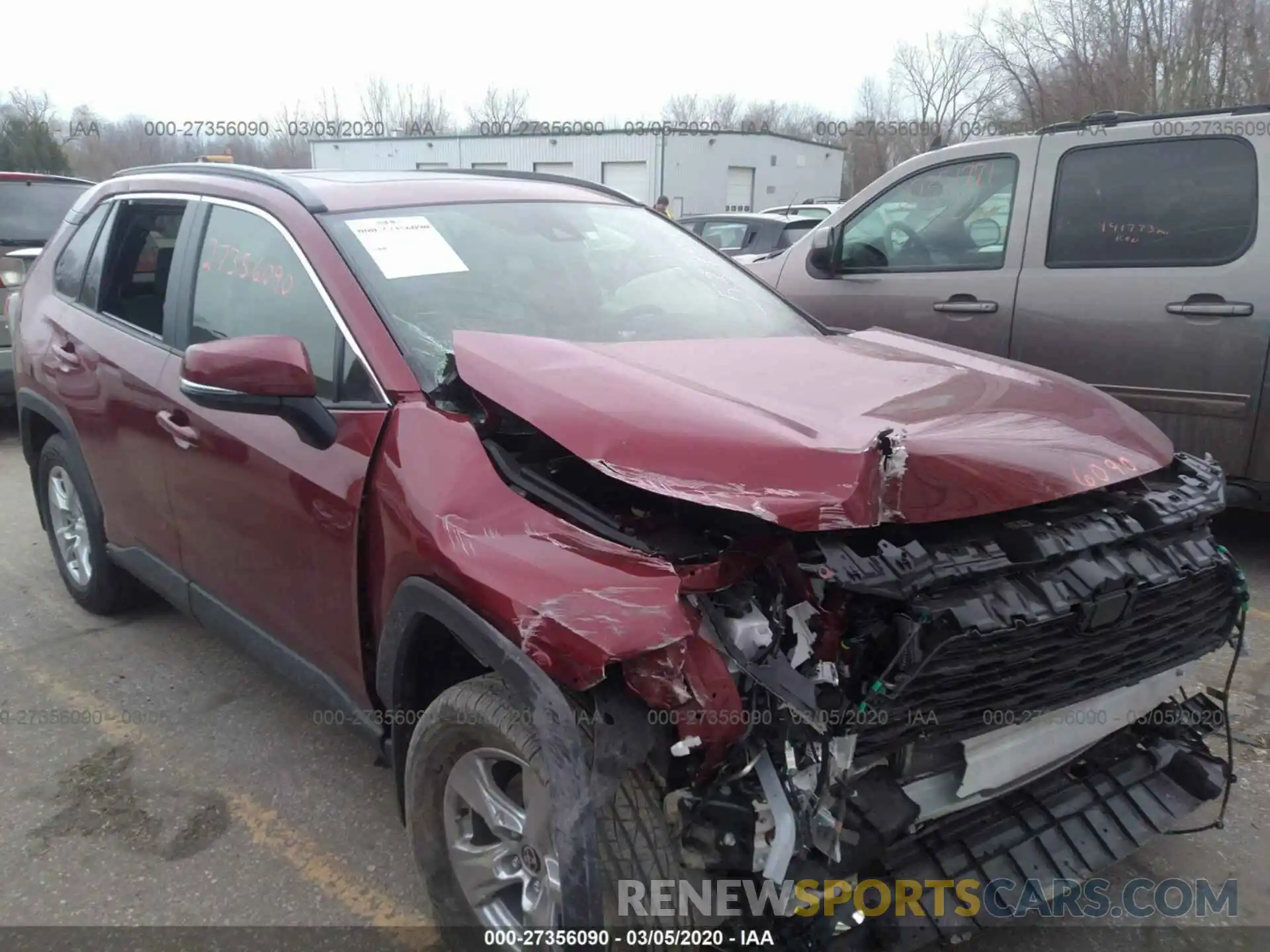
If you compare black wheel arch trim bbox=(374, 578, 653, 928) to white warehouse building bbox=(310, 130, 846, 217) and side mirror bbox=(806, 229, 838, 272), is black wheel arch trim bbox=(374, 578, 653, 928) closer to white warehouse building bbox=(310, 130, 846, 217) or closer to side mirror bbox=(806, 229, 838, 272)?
side mirror bbox=(806, 229, 838, 272)

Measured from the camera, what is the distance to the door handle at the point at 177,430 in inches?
111

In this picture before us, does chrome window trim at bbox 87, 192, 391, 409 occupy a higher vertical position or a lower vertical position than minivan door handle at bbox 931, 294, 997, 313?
higher

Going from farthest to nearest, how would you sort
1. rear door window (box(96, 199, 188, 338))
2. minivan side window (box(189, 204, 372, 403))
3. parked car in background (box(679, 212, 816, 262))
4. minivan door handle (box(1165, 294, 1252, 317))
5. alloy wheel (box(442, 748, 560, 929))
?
parked car in background (box(679, 212, 816, 262))
minivan door handle (box(1165, 294, 1252, 317))
rear door window (box(96, 199, 188, 338))
minivan side window (box(189, 204, 372, 403))
alloy wheel (box(442, 748, 560, 929))

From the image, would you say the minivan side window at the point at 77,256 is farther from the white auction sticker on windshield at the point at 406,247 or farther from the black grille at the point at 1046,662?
the black grille at the point at 1046,662

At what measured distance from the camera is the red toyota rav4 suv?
5.54 feet

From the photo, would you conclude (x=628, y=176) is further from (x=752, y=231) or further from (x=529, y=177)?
(x=529, y=177)

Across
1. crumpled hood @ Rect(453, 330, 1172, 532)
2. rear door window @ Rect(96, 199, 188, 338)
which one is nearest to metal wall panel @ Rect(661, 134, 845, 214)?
rear door window @ Rect(96, 199, 188, 338)

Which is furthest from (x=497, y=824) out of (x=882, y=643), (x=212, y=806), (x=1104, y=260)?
(x=1104, y=260)

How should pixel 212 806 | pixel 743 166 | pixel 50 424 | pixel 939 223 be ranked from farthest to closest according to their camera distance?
1. pixel 743 166
2. pixel 939 223
3. pixel 50 424
4. pixel 212 806

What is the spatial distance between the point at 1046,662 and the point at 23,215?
27.1ft

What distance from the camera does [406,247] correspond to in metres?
2.59

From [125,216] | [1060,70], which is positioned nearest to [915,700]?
[125,216]

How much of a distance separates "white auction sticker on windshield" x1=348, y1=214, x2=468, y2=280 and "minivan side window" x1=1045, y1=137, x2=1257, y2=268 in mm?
3229

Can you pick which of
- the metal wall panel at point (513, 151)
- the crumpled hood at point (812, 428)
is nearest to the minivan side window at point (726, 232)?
the crumpled hood at point (812, 428)
